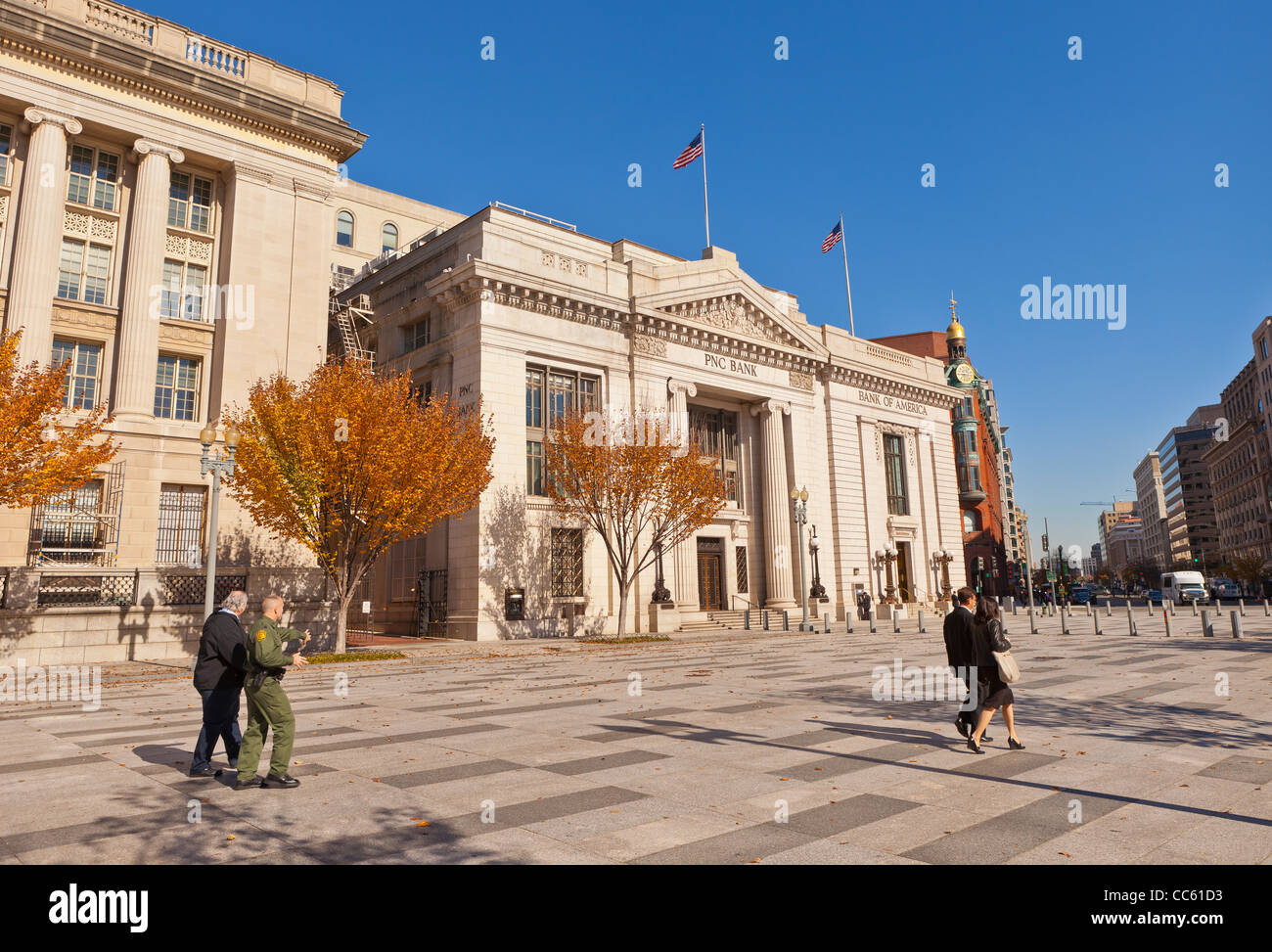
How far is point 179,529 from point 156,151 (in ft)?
44.3

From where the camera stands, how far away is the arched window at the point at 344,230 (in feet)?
170

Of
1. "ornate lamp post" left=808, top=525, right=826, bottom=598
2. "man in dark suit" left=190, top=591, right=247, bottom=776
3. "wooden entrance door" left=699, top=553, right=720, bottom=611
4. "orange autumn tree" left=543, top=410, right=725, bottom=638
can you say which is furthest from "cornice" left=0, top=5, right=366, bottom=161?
"ornate lamp post" left=808, top=525, right=826, bottom=598

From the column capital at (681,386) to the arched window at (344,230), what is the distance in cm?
2485

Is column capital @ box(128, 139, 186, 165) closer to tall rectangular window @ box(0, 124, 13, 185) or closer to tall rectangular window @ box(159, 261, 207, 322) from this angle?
tall rectangular window @ box(0, 124, 13, 185)

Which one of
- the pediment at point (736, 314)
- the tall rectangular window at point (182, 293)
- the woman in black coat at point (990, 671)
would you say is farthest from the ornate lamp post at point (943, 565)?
the woman in black coat at point (990, 671)

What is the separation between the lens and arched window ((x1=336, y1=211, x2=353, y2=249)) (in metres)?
51.7

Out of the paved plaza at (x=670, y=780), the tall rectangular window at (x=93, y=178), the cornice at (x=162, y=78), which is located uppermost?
the cornice at (x=162, y=78)

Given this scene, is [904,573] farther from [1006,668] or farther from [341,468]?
[1006,668]

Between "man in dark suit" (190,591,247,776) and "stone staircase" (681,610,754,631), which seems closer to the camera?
"man in dark suit" (190,591,247,776)

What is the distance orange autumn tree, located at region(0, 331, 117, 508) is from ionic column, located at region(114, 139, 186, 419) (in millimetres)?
3748

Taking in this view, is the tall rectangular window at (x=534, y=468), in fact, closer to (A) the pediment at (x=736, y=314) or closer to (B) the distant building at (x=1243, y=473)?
(A) the pediment at (x=736, y=314)
